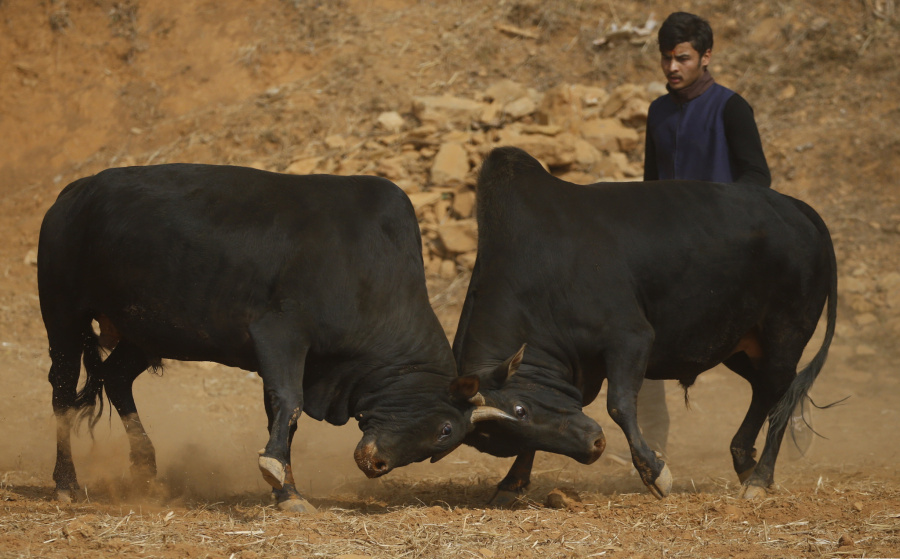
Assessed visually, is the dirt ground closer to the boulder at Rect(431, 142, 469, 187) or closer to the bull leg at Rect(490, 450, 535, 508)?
the bull leg at Rect(490, 450, 535, 508)

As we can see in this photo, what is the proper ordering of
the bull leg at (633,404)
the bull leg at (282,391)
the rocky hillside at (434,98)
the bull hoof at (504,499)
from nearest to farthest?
1. the bull leg at (282,391)
2. the bull leg at (633,404)
3. the bull hoof at (504,499)
4. the rocky hillside at (434,98)

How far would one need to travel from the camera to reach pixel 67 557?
11.6 ft

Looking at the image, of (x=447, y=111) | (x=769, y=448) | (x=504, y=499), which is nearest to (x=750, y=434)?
(x=769, y=448)

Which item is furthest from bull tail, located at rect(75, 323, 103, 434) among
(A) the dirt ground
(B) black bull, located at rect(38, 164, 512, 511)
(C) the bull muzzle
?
(C) the bull muzzle

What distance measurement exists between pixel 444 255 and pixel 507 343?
5.11 m

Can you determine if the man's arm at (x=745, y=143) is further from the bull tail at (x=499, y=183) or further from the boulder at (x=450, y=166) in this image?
the boulder at (x=450, y=166)

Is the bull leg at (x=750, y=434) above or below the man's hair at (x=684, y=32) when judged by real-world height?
below

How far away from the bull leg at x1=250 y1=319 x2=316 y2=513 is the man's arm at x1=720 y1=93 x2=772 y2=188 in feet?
9.27

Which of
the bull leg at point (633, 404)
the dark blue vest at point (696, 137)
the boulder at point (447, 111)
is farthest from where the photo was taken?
the boulder at point (447, 111)

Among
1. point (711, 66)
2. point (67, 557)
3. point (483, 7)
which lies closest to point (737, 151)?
point (67, 557)

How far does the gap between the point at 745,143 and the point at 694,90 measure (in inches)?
18.2

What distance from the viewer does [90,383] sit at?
580 cm

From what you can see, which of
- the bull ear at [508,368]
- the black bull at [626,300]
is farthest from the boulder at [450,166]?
the bull ear at [508,368]

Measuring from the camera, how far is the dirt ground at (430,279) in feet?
13.5
